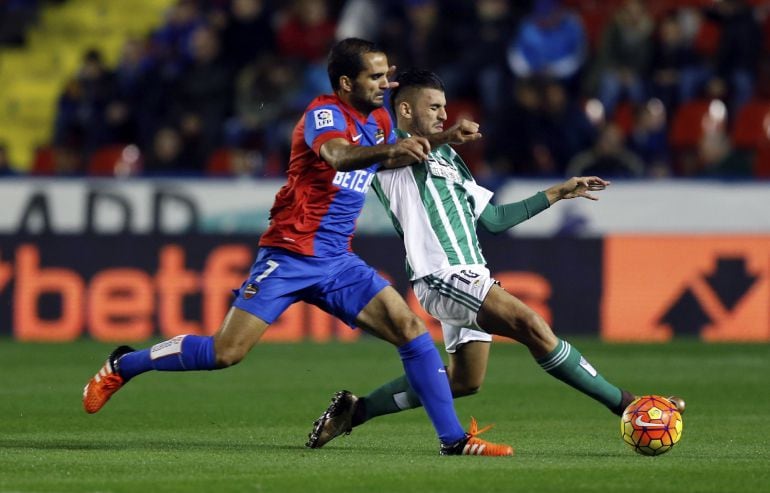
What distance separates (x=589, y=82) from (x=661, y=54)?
36.3 inches

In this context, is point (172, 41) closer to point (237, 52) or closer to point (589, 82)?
point (237, 52)

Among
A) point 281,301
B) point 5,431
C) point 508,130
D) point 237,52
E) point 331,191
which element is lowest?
point 5,431

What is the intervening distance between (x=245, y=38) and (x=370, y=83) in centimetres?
1216

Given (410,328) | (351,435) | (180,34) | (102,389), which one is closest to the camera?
(410,328)

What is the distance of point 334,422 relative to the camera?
330 inches

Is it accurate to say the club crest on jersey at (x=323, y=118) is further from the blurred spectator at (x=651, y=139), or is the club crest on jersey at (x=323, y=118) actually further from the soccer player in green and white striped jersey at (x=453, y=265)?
the blurred spectator at (x=651, y=139)

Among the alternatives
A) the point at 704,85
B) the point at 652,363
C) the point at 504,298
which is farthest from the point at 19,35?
the point at 504,298

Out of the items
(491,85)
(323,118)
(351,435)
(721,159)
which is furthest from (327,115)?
(491,85)

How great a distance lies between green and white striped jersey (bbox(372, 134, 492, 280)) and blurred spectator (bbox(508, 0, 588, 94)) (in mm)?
10202

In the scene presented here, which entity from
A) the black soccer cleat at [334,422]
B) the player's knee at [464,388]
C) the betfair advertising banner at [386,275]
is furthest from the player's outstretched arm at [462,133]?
the betfair advertising banner at [386,275]

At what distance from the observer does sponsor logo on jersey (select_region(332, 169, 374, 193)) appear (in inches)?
320

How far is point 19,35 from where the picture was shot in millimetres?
22938

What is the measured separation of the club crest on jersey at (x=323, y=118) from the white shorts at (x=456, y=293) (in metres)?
1.06

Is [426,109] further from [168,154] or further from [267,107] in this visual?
[267,107]
